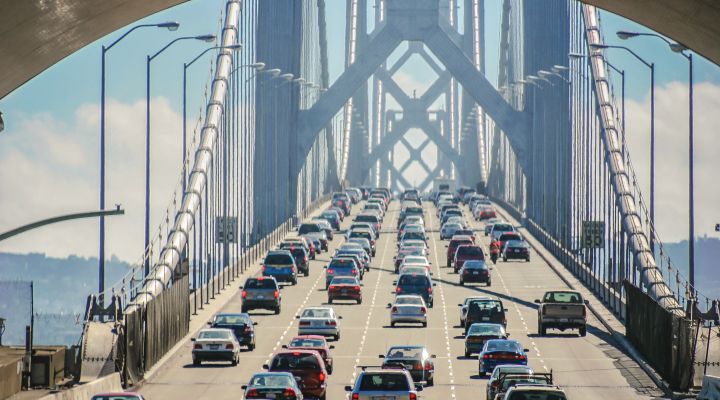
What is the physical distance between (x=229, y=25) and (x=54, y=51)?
6411 cm

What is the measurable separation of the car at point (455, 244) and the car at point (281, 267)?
1470 cm

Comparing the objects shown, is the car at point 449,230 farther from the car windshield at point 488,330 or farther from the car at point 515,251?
the car windshield at point 488,330

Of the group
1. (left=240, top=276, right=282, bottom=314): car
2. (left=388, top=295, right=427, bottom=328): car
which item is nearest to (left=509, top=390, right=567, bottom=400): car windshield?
(left=388, top=295, right=427, bottom=328): car

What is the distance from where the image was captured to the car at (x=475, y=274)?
8375 cm

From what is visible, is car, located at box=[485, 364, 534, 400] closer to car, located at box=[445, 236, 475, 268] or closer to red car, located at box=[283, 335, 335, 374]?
red car, located at box=[283, 335, 335, 374]

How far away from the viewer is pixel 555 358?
54.6 m

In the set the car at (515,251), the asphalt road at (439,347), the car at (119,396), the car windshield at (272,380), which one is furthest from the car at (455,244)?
the car at (119,396)

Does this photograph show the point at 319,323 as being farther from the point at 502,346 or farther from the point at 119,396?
the point at 119,396

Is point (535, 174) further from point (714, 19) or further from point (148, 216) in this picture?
point (714, 19)

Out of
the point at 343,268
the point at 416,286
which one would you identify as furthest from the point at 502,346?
the point at 343,268

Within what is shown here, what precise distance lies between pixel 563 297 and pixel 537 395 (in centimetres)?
2971

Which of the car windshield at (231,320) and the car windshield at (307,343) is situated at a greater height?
the car windshield at (231,320)

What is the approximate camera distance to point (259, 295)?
68.8 meters

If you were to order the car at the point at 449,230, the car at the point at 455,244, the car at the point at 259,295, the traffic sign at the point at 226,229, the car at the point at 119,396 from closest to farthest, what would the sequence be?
1. the car at the point at 119,396
2. the car at the point at 259,295
3. the traffic sign at the point at 226,229
4. the car at the point at 455,244
5. the car at the point at 449,230
